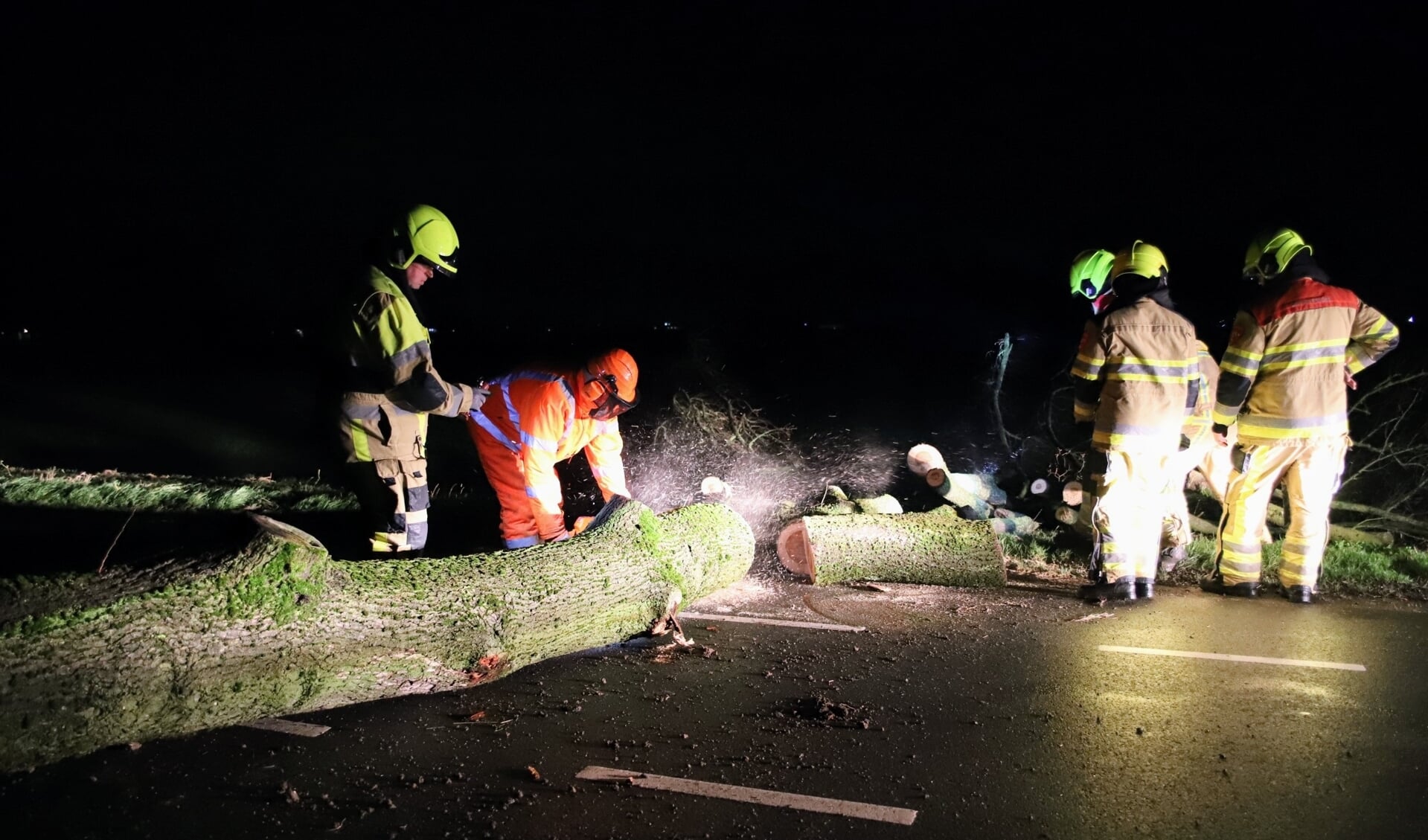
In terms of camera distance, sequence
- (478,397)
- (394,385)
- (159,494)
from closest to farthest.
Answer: (394,385) → (478,397) → (159,494)

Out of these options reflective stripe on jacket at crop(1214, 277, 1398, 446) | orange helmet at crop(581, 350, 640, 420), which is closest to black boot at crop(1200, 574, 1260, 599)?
reflective stripe on jacket at crop(1214, 277, 1398, 446)

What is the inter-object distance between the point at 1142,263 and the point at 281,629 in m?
5.26

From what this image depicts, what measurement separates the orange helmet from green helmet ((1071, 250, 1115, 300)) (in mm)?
3153

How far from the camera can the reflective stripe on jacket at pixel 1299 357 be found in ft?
18.2

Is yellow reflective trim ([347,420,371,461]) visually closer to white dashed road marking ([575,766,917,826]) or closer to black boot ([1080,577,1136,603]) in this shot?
white dashed road marking ([575,766,917,826])

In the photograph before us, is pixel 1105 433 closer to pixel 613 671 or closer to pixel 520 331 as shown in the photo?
pixel 613 671

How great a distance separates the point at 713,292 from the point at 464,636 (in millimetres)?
15008

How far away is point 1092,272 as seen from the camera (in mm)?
6145

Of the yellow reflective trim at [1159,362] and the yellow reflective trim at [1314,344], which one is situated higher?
the yellow reflective trim at [1314,344]

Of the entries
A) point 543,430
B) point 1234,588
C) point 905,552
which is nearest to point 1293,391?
point 1234,588

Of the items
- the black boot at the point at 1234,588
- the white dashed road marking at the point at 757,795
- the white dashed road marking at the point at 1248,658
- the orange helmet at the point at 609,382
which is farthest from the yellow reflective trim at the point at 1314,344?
the white dashed road marking at the point at 757,795

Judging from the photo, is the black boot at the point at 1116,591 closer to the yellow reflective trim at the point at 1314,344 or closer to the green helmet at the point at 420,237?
the yellow reflective trim at the point at 1314,344

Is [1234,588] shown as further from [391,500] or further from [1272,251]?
[391,500]

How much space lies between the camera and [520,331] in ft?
52.8
